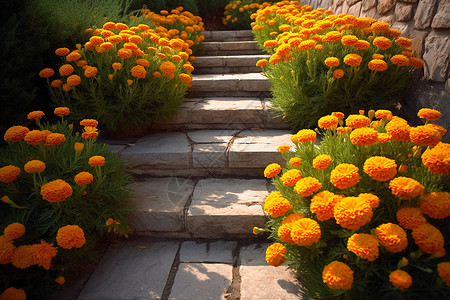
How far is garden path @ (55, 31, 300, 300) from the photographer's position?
180 cm

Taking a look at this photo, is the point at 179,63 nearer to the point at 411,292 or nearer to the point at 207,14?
the point at 411,292

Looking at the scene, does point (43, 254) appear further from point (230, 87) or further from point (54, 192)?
point (230, 87)

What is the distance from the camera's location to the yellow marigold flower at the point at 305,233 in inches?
54.5

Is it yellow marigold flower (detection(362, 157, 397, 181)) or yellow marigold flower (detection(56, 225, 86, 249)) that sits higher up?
yellow marigold flower (detection(362, 157, 397, 181))

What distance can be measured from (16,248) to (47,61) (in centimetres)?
208

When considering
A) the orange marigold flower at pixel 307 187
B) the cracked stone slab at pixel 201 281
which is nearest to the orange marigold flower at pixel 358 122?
the orange marigold flower at pixel 307 187

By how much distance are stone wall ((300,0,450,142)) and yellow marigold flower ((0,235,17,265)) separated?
2.79 metres

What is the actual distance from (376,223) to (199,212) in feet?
3.81

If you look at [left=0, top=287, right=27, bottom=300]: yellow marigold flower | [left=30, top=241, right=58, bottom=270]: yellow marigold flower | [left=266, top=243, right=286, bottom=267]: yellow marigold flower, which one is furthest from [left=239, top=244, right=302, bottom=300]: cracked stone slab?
[left=0, top=287, right=27, bottom=300]: yellow marigold flower

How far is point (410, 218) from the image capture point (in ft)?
4.54

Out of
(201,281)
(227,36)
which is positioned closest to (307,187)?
(201,281)

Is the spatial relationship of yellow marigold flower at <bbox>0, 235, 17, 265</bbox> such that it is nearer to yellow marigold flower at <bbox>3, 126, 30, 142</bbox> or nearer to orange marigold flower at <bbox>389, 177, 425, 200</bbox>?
yellow marigold flower at <bbox>3, 126, 30, 142</bbox>

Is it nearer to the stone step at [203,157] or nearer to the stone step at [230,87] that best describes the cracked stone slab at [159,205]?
the stone step at [203,157]

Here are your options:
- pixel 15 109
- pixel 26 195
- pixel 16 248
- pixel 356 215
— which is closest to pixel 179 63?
pixel 15 109
